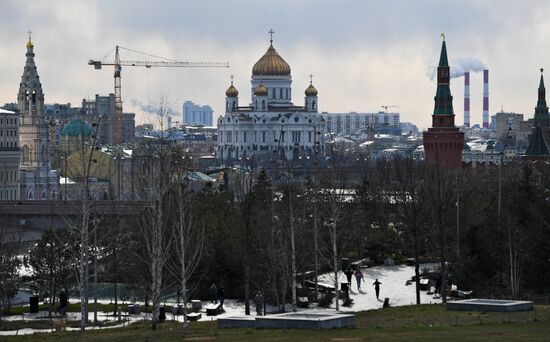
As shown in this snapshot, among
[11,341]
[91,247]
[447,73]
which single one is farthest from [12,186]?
[11,341]

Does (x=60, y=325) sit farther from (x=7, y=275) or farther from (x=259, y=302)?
(x=7, y=275)

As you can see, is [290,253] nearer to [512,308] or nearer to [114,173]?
[512,308]

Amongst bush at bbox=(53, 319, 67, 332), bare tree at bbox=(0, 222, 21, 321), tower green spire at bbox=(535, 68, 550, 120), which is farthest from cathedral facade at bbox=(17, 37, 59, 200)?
bush at bbox=(53, 319, 67, 332)

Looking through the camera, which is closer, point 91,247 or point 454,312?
point 454,312

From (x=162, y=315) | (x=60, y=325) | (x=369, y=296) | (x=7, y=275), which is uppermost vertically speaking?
(x=7, y=275)

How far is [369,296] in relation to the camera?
6544 cm

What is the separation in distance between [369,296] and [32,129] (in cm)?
10308

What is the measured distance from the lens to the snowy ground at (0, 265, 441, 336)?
58969 millimetres

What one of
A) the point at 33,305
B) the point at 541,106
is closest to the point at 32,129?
the point at 541,106

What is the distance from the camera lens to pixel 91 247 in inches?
2707

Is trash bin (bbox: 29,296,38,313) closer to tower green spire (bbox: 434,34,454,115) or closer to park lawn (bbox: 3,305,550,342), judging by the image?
park lawn (bbox: 3,305,550,342)

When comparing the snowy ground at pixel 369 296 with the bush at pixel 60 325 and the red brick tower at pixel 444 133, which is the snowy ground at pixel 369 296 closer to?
the bush at pixel 60 325

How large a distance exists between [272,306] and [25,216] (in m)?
42.8

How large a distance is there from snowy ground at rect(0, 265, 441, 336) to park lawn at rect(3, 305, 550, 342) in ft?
15.0
